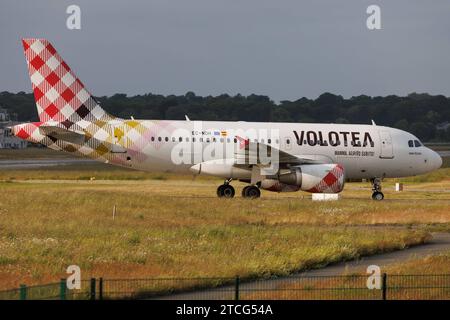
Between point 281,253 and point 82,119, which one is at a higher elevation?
point 82,119

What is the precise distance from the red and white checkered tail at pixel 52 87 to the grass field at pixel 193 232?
4.89 metres

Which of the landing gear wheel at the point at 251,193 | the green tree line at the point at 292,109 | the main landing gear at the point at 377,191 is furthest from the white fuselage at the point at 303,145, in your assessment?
the green tree line at the point at 292,109

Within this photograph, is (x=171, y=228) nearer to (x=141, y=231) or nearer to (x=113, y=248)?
(x=141, y=231)

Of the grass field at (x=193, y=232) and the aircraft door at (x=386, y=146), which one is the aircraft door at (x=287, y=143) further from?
the aircraft door at (x=386, y=146)

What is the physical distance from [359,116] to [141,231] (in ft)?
464

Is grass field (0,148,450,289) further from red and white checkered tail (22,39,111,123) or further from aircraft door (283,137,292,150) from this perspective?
red and white checkered tail (22,39,111,123)

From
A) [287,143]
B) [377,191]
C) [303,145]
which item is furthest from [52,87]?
[377,191]

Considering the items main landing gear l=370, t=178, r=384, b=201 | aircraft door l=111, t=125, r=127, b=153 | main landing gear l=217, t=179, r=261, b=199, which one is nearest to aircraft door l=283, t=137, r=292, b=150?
main landing gear l=217, t=179, r=261, b=199

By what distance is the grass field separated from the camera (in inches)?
1020

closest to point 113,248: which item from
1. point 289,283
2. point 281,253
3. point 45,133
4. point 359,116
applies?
point 281,253

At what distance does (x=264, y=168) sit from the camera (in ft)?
154

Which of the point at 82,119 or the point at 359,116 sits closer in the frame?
the point at 82,119
